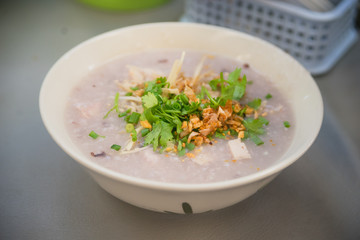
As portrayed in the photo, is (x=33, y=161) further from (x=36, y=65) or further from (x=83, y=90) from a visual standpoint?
A: (x=36, y=65)

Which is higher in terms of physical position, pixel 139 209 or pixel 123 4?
pixel 123 4

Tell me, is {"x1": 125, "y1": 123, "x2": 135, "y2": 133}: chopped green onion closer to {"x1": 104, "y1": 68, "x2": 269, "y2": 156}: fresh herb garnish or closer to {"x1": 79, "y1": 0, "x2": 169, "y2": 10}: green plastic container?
{"x1": 104, "y1": 68, "x2": 269, "y2": 156}: fresh herb garnish

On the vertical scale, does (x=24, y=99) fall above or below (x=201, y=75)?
below

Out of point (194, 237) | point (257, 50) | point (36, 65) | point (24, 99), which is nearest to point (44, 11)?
point (36, 65)

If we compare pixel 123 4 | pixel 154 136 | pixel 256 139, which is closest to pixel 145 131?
pixel 154 136

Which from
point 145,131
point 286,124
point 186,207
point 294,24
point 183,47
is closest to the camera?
point 186,207

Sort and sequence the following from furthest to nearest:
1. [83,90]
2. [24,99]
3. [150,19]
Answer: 1. [150,19]
2. [24,99]
3. [83,90]

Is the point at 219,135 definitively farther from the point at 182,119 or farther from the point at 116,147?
the point at 116,147
